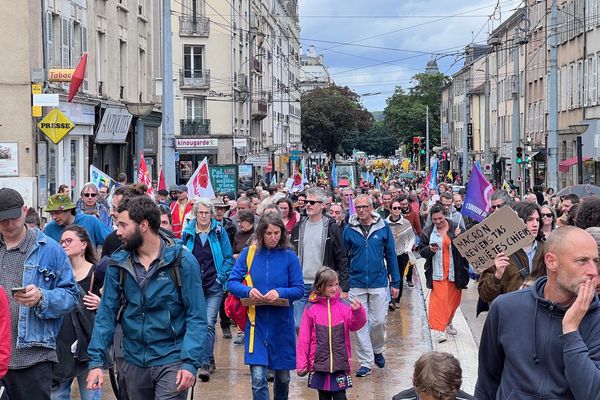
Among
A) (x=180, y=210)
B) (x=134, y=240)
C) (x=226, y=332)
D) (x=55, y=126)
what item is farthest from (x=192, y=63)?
(x=134, y=240)

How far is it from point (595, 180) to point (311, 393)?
34.4m

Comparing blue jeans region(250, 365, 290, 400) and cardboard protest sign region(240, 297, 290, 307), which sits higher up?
cardboard protest sign region(240, 297, 290, 307)

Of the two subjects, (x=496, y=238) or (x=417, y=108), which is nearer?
(x=496, y=238)

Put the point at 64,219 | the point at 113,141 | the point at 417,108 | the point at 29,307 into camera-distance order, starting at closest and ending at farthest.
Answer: the point at 29,307 < the point at 64,219 < the point at 113,141 < the point at 417,108

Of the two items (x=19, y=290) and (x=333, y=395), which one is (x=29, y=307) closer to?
(x=19, y=290)

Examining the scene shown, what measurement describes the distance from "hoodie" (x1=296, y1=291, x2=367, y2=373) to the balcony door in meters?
50.8

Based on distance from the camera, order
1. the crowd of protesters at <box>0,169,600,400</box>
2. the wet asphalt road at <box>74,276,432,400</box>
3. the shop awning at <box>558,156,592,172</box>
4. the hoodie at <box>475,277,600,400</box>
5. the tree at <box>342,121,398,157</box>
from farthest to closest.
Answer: the tree at <box>342,121,398,157</box>
the shop awning at <box>558,156,592,172</box>
the wet asphalt road at <box>74,276,432,400</box>
the crowd of protesters at <box>0,169,600,400</box>
the hoodie at <box>475,277,600,400</box>

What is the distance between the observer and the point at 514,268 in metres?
7.61

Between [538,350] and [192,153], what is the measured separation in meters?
54.4

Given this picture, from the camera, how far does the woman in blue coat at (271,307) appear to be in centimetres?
859

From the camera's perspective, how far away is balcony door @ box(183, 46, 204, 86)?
→ 193 ft

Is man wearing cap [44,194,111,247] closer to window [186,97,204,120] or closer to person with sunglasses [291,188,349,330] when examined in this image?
person with sunglasses [291,188,349,330]

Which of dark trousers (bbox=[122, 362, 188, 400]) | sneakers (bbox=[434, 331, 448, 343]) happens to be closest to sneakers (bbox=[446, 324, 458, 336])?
sneakers (bbox=[434, 331, 448, 343])

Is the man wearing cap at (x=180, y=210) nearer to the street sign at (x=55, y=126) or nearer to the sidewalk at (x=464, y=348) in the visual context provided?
the street sign at (x=55, y=126)
